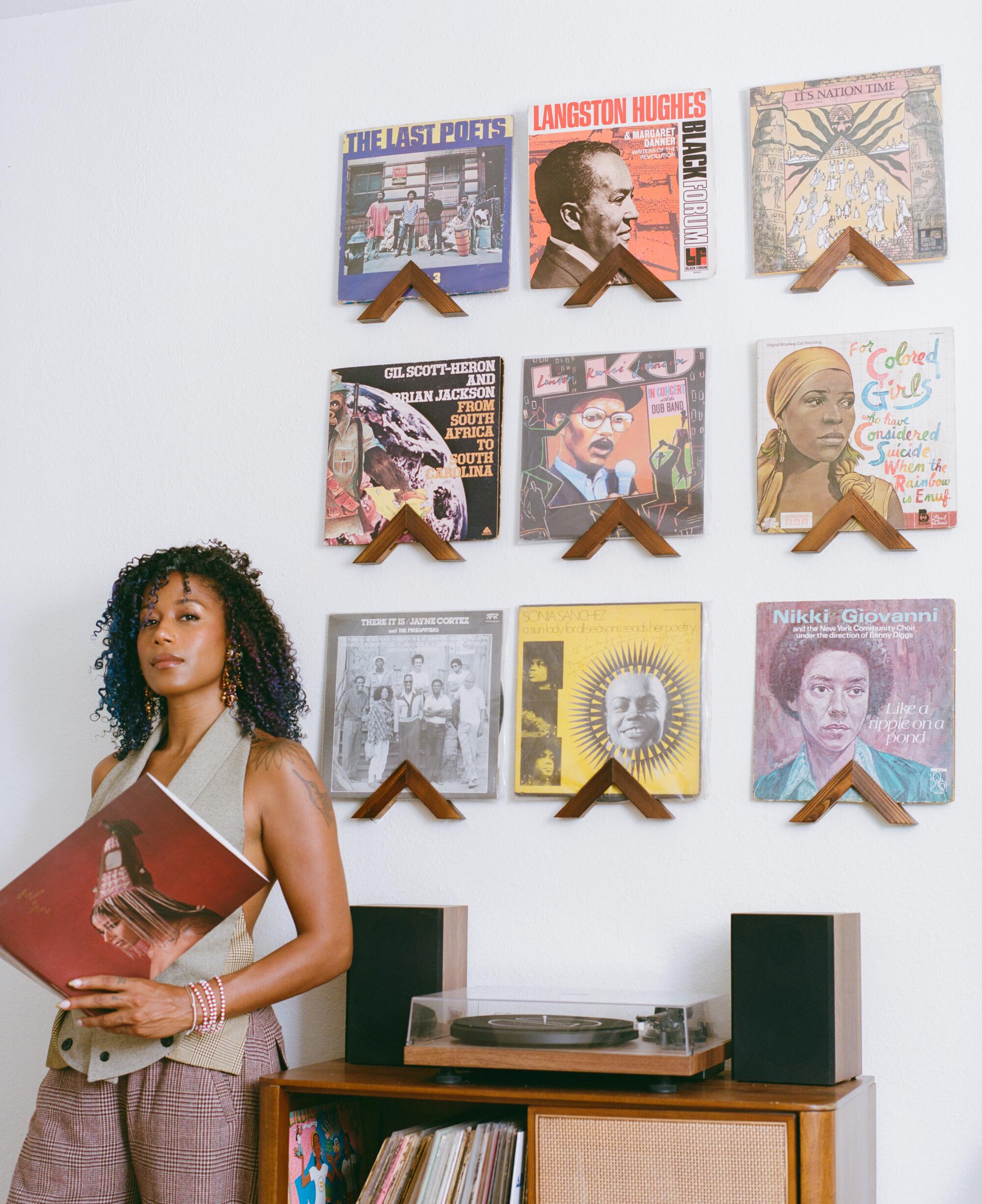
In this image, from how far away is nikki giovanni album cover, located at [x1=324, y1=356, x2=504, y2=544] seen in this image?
2.08 meters

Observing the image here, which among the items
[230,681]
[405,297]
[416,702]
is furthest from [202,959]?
[405,297]

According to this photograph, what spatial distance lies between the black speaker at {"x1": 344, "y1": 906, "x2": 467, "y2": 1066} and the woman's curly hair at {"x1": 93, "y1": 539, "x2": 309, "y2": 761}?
1.06 ft

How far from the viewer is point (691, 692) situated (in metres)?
1.93

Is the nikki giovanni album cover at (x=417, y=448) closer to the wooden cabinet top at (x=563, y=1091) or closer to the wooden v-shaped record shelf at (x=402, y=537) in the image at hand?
the wooden v-shaped record shelf at (x=402, y=537)

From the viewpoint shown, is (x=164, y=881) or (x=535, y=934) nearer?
(x=164, y=881)

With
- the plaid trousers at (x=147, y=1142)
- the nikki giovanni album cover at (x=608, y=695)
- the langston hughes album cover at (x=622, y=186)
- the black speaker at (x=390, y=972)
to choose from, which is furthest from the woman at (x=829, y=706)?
the plaid trousers at (x=147, y=1142)

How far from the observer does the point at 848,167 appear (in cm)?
199

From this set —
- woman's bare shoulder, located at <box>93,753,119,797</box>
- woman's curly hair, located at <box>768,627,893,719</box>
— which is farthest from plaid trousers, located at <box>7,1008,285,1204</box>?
woman's curly hair, located at <box>768,627,893,719</box>

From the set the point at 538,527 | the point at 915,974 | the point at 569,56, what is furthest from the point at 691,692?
the point at 569,56

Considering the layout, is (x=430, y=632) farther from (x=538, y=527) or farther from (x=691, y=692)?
(x=691, y=692)

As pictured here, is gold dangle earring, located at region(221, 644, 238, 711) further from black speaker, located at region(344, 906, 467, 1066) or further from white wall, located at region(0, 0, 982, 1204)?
black speaker, located at region(344, 906, 467, 1066)

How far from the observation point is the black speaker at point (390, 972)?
1.80 metres

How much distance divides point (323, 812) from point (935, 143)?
134 cm

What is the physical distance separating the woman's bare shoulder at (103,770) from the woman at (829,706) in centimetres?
96
